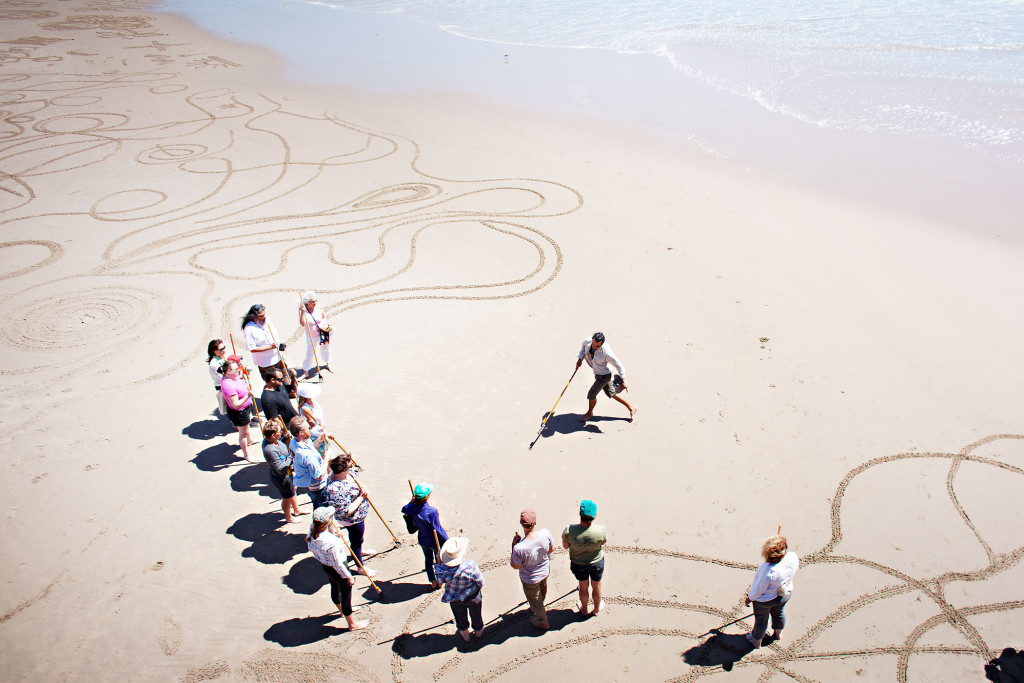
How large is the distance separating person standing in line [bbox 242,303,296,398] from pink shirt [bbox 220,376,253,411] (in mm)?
714

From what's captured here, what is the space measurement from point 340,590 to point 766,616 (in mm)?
4085

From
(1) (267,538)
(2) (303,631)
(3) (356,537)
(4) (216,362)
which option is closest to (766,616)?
(3) (356,537)

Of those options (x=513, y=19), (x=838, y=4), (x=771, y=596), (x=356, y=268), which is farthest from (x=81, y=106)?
(x=838, y=4)

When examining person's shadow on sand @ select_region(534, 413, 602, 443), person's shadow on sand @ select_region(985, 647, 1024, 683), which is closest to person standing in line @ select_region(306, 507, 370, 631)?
person's shadow on sand @ select_region(534, 413, 602, 443)

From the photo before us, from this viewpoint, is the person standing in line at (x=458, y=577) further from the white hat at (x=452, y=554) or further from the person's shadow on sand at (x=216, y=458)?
the person's shadow on sand at (x=216, y=458)

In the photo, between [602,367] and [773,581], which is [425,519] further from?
[602,367]

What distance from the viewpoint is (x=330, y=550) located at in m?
5.82

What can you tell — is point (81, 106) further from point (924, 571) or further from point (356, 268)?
point (924, 571)

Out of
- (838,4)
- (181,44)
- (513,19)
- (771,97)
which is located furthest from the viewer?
(513,19)

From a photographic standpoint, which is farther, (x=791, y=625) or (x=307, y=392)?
(x=307, y=392)

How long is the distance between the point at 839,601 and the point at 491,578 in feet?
12.3

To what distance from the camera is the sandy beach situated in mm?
6402

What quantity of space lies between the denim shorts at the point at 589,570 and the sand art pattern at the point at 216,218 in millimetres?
7153

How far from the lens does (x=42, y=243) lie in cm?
1430
